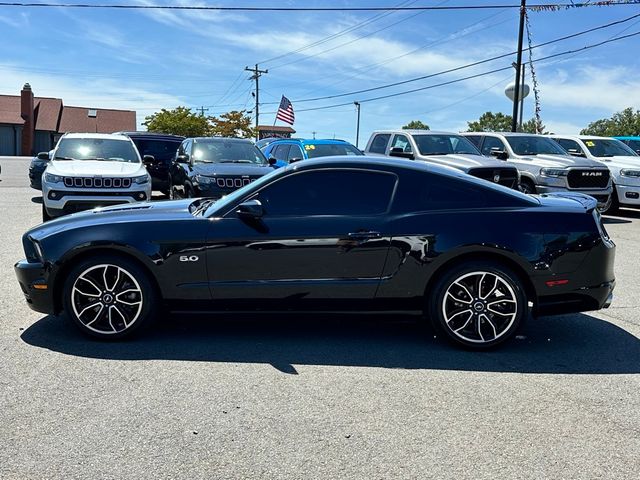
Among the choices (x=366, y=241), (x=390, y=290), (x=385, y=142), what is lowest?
(x=390, y=290)

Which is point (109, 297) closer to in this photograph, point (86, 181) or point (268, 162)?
point (86, 181)

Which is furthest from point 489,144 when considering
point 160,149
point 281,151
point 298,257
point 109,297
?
point 109,297

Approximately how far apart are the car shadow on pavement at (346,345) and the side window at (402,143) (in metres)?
8.52

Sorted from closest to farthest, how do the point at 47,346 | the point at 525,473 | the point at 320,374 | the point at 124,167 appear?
the point at 525,473 → the point at 320,374 → the point at 47,346 → the point at 124,167

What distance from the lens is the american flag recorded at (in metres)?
36.5

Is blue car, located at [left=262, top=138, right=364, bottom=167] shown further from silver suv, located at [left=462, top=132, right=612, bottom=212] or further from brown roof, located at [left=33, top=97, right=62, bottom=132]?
brown roof, located at [left=33, top=97, right=62, bottom=132]

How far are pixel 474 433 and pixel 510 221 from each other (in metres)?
1.97

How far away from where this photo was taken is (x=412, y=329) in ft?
17.9

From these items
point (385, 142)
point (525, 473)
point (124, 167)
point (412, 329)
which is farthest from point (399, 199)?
point (385, 142)

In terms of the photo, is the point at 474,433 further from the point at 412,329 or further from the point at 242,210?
the point at 242,210

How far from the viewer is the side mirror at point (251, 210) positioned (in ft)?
15.7

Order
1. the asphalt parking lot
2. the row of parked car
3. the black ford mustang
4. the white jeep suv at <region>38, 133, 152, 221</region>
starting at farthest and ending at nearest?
the row of parked car < the white jeep suv at <region>38, 133, 152, 221</region> < the black ford mustang < the asphalt parking lot

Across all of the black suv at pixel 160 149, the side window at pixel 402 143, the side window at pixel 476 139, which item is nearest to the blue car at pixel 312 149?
the side window at pixel 402 143

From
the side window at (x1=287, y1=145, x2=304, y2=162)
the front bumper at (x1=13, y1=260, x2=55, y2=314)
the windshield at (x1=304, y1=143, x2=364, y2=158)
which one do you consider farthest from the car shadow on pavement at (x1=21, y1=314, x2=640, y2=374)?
the side window at (x1=287, y1=145, x2=304, y2=162)
